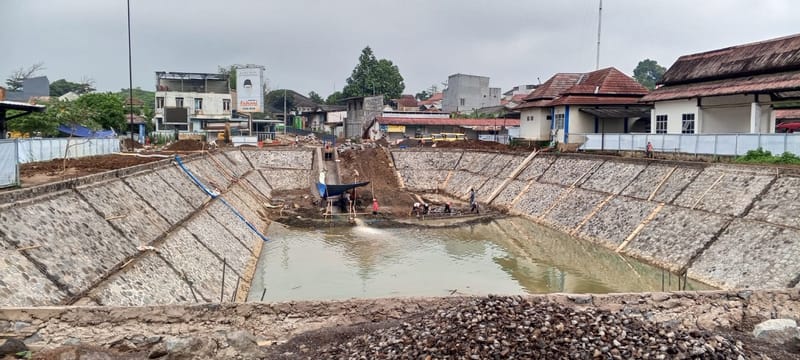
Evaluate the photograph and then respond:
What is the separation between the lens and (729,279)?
14.1 meters

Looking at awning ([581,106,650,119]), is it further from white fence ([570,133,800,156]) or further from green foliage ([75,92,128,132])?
green foliage ([75,92,128,132])

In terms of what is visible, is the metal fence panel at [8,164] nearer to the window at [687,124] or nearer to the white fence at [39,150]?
the white fence at [39,150]

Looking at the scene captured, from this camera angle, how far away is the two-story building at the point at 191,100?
2107 inches

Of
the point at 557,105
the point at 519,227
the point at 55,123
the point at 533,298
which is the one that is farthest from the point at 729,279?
the point at 55,123

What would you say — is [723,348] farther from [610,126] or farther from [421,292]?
[610,126]

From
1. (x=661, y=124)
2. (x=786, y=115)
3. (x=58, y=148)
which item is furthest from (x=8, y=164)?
(x=786, y=115)

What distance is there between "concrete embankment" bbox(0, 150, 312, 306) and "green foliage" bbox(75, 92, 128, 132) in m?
29.3

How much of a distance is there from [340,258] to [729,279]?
40.3 ft

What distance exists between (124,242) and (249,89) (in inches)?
1566

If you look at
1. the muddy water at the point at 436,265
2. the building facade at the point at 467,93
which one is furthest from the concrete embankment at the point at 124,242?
the building facade at the point at 467,93

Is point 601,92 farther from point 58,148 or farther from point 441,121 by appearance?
point 58,148

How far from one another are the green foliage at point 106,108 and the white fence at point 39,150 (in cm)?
1671

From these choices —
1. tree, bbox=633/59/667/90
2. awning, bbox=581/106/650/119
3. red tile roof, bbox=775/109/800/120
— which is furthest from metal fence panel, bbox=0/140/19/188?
tree, bbox=633/59/667/90

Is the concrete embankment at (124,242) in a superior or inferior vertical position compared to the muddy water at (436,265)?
superior
